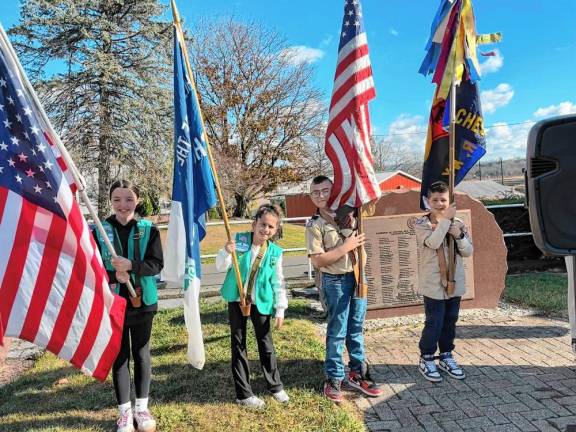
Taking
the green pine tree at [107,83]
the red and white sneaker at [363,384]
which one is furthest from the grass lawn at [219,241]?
the red and white sneaker at [363,384]

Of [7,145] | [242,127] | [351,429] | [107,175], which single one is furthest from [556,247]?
[242,127]

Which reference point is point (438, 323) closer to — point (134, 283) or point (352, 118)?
point (352, 118)

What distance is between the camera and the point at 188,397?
13.2 ft

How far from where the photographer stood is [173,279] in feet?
11.4

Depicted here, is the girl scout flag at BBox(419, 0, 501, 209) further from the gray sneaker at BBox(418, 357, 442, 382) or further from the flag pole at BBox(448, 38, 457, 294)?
the gray sneaker at BBox(418, 357, 442, 382)

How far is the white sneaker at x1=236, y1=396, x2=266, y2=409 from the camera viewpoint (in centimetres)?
372

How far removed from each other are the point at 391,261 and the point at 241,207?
22565 mm

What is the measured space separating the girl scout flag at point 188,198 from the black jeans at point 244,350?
346 mm

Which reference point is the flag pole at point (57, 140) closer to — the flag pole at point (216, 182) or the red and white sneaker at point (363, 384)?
the flag pole at point (216, 182)

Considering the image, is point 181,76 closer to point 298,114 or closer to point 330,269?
point 330,269

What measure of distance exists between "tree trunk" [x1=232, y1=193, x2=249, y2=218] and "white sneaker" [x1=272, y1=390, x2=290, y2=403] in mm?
24084

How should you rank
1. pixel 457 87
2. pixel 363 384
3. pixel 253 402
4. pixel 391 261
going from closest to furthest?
1. pixel 253 402
2. pixel 363 384
3. pixel 457 87
4. pixel 391 261

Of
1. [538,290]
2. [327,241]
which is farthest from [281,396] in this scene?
[538,290]

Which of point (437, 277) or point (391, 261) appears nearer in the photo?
point (437, 277)
